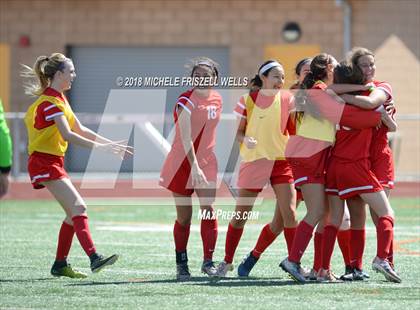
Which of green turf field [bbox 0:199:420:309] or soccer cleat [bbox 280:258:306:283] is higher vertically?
soccer cleat [bbox 280:258:306:283]

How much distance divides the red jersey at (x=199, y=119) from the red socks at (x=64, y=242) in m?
1.14

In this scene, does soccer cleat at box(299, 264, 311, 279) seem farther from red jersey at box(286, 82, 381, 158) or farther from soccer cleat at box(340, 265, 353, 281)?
red jersey at box(286, 82, 381, 158)

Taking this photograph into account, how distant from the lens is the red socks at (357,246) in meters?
9.02

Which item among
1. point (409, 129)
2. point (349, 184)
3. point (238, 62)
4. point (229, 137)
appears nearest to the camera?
point (349, 184)

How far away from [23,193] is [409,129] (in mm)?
7143

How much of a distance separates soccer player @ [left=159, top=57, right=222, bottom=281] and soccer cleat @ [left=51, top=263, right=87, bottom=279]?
0.83m

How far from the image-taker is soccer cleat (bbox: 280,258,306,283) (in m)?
8.71

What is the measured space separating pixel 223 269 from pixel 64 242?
1.39 metres

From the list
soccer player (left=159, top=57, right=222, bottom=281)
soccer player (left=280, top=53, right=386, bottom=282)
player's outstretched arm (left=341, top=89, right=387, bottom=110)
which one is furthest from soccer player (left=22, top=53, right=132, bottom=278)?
player's outstretched arm (left=341, top=89, right=387, bottom=110)

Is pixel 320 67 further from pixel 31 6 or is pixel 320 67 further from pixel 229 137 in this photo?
pixel 31 6

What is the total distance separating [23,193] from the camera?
64.6 feet

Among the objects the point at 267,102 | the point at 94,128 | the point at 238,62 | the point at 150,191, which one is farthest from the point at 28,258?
the point at 238,62

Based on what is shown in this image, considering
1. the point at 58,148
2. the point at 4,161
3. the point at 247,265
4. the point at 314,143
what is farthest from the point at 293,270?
the point at 4,161

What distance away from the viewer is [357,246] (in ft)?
29.7
